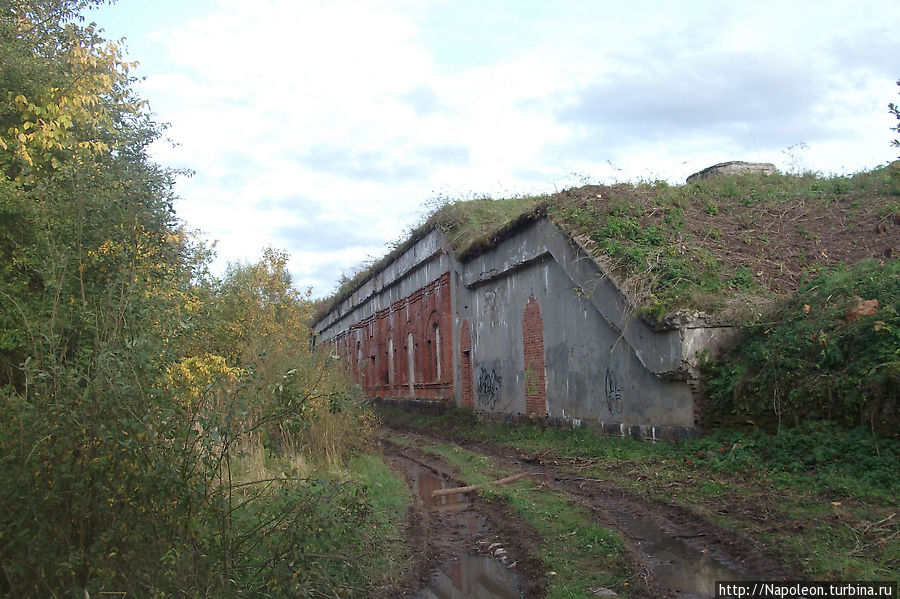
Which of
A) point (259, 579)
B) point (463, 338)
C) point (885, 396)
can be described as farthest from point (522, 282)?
point (259, 579)

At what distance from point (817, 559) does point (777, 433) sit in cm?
406

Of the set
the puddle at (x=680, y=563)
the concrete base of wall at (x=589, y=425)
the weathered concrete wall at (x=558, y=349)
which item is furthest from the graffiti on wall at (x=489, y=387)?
the puddle at (x=680, y=563)

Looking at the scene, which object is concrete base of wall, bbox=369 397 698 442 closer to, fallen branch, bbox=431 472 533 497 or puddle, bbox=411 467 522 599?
fallen branch, bbox=431 472 533 497

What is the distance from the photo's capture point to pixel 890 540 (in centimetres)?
570

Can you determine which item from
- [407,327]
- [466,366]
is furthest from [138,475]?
[407,327]

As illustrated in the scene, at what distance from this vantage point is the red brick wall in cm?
2225

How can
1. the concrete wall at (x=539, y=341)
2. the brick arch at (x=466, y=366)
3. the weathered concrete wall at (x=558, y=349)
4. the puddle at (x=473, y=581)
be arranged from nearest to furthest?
1. the puddle at (x=473, y=581)
2. the concrete wall at (x=539, y=341)
3. the weathered concrete wall at (x=558, y=349)
4. the brick arch at (x=466, y=366)

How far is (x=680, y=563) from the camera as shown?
5.95 m

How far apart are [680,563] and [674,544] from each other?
0.61m

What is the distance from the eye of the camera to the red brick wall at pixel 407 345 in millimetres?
22250

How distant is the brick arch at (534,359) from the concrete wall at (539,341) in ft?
0.08

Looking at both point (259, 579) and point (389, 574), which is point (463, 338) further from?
point (259, 579)

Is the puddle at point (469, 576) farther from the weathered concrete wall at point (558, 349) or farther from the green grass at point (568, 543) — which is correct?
the weathered concrete wall at point (558, 349)

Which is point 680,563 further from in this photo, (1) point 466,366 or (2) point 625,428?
(1) point 466,366
